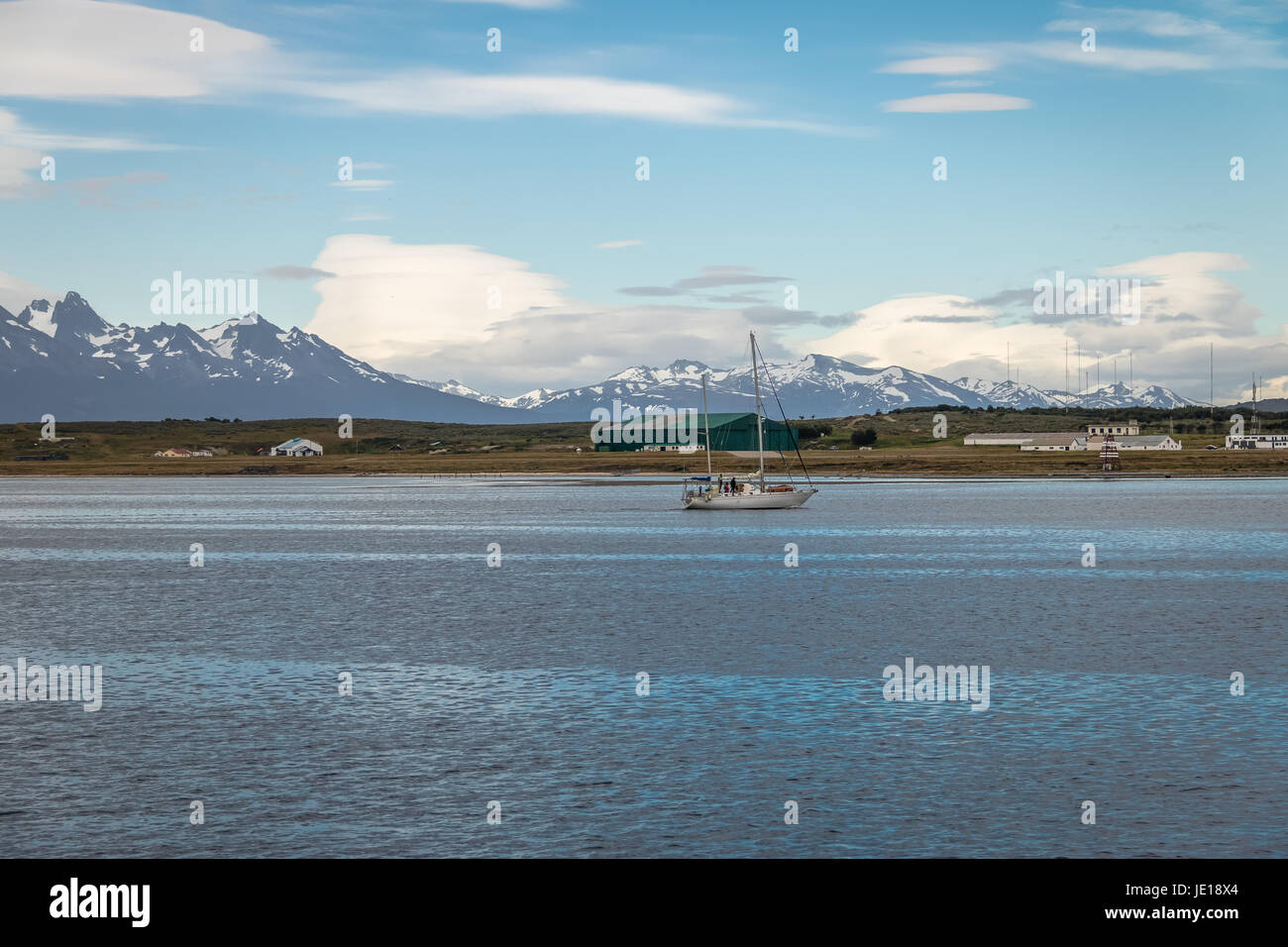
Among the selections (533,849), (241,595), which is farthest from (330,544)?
(533,849)

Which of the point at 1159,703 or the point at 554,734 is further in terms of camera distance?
the point at 1159,703

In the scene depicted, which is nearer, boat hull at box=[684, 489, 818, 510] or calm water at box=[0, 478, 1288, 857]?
calm water at box=[0, 478, 1288, 857]

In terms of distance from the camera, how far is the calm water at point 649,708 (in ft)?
68.7

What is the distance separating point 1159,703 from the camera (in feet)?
101

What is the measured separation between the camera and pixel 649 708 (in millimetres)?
30641

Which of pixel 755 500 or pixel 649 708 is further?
pixel 755 500

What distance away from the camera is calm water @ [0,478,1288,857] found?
21.0m

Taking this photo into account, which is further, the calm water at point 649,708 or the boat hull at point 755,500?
the boat hull at point 755,500

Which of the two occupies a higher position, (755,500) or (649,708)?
(755,500)

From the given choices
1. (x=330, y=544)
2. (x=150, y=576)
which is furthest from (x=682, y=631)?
(x=330, y=544)

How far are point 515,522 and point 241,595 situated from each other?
187 feet

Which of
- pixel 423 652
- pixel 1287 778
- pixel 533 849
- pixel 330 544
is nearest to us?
pixel 533 849

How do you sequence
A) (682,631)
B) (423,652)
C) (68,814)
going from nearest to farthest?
(68,814)
(423,652)
(682,631)
